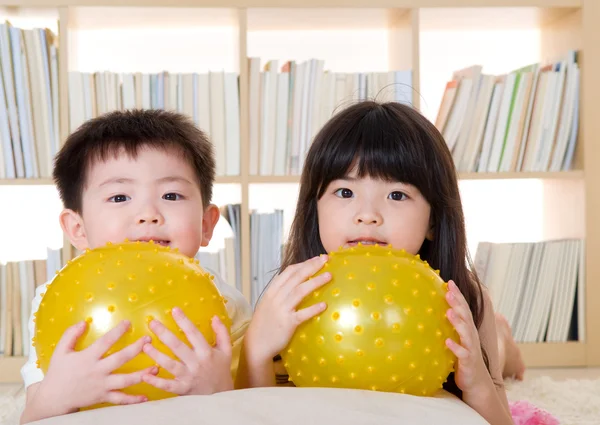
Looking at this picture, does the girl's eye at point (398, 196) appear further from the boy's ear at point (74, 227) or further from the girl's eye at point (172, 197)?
the boy's ear at point (74, 227)

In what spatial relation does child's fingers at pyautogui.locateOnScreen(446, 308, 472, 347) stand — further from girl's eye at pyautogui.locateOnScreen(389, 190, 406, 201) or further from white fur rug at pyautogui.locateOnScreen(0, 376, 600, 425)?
white fur rug at pyautogui.locateOnScreen(0, 376, 600, 425)

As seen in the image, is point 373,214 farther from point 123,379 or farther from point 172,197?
point 123,379

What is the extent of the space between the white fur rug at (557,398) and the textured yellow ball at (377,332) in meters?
1.09

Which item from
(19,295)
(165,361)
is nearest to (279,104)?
(19,295)

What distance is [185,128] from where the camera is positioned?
179 cm

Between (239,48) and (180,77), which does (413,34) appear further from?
A: (180,77)

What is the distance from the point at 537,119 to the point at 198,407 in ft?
7.97

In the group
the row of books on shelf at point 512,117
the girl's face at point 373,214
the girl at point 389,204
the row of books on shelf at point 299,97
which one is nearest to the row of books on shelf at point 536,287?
the row of books on shelf at point 512,117

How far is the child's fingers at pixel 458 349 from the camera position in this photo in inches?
45.8

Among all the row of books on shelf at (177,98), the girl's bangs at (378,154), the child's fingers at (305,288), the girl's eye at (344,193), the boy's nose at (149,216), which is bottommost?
the child's fingers at (305,288)

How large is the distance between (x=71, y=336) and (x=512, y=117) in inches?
93.0

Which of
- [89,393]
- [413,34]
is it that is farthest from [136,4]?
[89,393]

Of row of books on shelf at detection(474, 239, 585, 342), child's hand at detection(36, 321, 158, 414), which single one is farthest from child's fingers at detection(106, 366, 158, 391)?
row of books on shelf at detection(474, 239, 585, 342)

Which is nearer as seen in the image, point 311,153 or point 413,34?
point 311,153
